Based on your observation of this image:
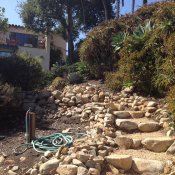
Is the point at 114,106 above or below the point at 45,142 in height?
above

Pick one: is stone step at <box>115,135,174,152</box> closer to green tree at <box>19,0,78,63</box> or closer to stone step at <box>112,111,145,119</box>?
stone step at <box>112,111,145,119</box>

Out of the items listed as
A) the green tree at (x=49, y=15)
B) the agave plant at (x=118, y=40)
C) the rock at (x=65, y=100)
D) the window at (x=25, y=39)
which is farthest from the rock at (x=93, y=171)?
the window at (x=25, y=39)

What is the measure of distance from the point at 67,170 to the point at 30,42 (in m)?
22.6

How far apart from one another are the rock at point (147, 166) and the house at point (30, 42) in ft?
59.1

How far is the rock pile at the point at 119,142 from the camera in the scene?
5.93 m

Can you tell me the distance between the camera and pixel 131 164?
239 inches

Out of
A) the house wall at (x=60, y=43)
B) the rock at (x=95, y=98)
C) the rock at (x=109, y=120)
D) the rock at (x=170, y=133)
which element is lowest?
the rock at (x=170, y=133)

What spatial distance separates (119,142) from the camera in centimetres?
682

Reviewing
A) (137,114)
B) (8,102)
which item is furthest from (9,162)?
(8,102)

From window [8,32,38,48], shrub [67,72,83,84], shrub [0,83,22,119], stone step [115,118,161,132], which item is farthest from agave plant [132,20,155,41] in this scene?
window [8,32,38,48]

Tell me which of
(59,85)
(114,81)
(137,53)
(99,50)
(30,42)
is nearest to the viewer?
(137,53)

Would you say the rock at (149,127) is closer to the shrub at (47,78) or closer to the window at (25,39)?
the shrub at (47,78)

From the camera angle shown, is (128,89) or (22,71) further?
(22,71)

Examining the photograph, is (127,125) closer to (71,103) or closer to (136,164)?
(136,164)
